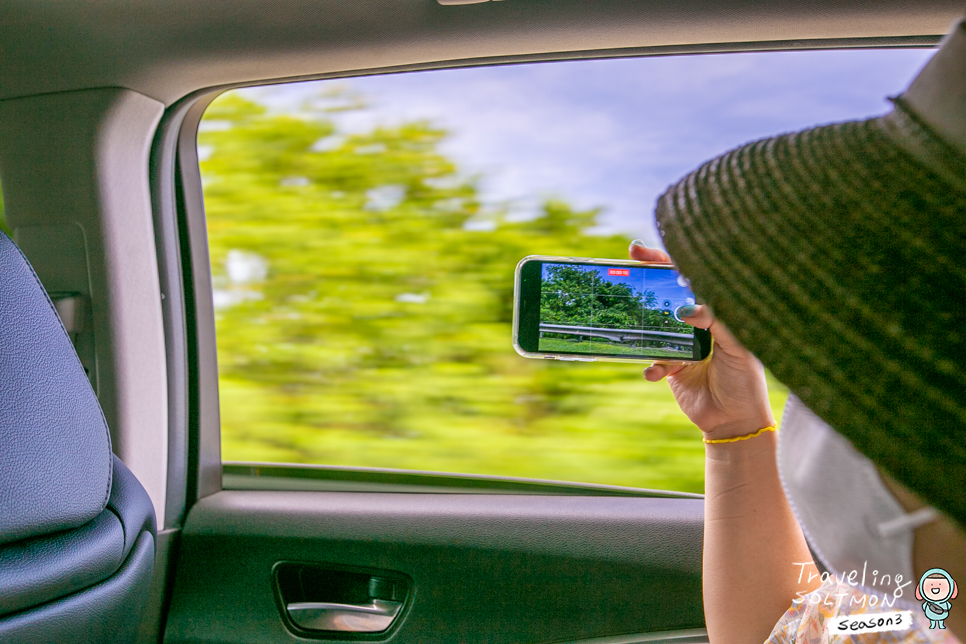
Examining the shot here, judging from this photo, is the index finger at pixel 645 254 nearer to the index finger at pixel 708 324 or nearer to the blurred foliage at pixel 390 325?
the index finger at pixel 708 324

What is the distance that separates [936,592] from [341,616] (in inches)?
76.0

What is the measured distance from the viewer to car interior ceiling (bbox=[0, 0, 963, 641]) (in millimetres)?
1660

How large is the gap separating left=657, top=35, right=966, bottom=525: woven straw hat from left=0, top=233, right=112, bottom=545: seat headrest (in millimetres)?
1171

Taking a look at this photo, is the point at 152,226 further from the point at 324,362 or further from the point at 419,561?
the point at 419,561

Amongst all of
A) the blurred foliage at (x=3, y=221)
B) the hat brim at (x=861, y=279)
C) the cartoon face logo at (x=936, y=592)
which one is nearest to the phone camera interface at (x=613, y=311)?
the cartoon face logo at (x=936, y=592)

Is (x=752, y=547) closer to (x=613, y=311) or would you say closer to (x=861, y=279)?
(x=613, y=311)

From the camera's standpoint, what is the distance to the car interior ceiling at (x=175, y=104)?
65.4 inches

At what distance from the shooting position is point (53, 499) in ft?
4.09

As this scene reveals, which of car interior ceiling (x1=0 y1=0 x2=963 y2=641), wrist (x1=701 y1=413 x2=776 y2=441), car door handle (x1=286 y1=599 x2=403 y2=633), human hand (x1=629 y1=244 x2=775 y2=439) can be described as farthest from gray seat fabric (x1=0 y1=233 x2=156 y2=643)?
wrist (x1=701 y1=413 x2=776 y2=441)

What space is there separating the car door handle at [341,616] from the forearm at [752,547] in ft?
3.75

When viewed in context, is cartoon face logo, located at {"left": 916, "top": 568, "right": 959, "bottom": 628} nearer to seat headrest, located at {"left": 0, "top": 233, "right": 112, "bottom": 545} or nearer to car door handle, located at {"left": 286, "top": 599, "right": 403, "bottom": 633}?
seat headrest, located at {"left": 0, "top": 233, "right": 112, "bottom": 545}

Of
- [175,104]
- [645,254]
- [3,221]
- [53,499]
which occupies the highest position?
[175,104]

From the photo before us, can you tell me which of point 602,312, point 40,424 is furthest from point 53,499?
point 602,312

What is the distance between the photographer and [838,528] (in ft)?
2.14
